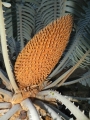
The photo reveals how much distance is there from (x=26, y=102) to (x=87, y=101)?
0.45 meters

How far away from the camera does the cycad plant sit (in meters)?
0.99

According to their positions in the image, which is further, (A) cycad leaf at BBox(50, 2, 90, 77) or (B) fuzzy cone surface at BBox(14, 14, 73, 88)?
(A) cycad leaf at BBox(50, 2, 90, 77)

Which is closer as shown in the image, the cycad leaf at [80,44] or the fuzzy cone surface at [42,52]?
the fuzzy cone surface at [42,52]

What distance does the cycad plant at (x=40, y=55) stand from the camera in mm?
995

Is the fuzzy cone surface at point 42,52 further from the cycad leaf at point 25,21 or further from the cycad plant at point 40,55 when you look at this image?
the cycad leaf at point 25,21

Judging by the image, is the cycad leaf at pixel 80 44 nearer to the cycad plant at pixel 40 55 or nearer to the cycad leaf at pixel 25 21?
the cycad plant at pixel 40 55

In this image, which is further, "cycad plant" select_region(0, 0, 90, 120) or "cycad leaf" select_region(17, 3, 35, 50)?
"cycad leaf" select_region(17, 3, 35, 50)

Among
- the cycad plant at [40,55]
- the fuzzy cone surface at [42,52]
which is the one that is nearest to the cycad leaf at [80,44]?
the cycad plant at [40,55]

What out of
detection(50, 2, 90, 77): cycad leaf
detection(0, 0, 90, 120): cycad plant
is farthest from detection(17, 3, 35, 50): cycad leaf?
detection(50, 2, 90, 77): cycad leaf

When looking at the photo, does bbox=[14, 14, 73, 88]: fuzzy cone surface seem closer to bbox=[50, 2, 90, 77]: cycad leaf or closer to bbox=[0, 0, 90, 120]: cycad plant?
bbox=[0, 0, 90, 120]: cycad plant

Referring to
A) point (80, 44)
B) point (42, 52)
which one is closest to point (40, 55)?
point (42, 52)

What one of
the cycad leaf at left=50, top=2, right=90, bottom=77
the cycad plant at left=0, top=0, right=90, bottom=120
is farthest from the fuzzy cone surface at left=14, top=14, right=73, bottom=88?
the cycad leaf at left=50, top=2, right=90, bottom=77

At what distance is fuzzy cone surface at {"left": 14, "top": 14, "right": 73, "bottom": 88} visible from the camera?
3.25 ft

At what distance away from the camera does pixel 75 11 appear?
128cm
